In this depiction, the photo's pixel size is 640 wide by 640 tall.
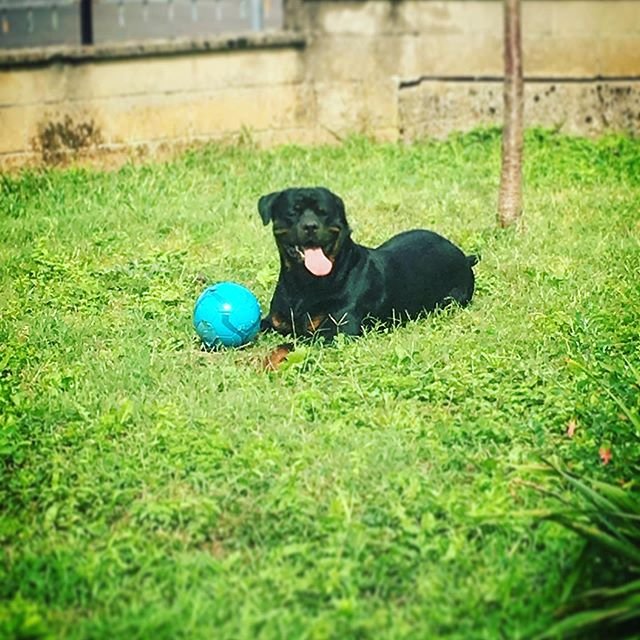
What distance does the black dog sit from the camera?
20.5 ft

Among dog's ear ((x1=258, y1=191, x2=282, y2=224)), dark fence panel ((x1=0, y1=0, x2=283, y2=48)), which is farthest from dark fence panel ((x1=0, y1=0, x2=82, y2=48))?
dog's ear ((x1=258, y1=191, x2=282, y2=224))

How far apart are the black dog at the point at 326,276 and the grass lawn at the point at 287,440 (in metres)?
0.16

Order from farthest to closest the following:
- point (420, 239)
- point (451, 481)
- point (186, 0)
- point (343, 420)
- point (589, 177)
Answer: point (186, 0)
point (589, 177)
point (420, 239)
point (343, 420)
point (451, 481)

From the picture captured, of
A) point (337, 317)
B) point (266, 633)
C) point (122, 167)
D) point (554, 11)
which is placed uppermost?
point (554, 11)

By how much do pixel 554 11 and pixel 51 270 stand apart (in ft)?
23.2

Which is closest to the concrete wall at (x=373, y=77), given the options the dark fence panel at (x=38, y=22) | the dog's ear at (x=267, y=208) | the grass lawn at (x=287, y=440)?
the grass lawn at (x=287, y=440)

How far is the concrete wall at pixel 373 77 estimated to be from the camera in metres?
11.3

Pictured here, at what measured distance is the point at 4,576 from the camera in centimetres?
393

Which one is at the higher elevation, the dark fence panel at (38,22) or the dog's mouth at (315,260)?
the dark fence panel at (38,22)

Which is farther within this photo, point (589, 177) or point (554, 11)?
point (554, 11)

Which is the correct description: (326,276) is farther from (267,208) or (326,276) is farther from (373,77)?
(373,77)

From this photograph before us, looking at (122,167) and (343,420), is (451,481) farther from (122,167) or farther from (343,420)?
(122,167)

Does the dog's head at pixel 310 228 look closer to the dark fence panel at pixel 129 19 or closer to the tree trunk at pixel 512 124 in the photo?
the tree trunk at pixel 512 124

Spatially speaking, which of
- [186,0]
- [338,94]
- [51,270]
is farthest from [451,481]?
[186,0]
